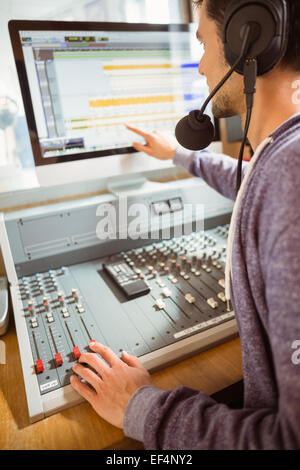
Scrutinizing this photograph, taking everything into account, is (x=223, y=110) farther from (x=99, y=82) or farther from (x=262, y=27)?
(x=99, y=82)

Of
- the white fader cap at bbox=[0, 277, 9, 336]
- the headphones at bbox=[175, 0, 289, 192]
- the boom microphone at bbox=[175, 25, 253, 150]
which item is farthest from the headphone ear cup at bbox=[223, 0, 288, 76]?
the white fader cap at bbox=[0, 277, 9, 336]

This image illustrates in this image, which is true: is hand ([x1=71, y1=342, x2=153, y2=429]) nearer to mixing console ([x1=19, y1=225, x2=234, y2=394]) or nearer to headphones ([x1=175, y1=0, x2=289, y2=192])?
mixing console ([x1=19, y1=225, x2=234, y2=394])

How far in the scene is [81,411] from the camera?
552mm

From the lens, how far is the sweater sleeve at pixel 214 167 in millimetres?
990

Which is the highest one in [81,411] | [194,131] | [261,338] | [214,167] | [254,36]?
[254,36]

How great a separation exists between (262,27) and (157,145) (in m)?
0.55

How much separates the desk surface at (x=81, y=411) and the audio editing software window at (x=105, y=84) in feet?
1.99

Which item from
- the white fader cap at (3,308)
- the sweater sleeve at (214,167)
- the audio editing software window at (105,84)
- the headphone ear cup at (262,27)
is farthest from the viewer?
the sweater sleeve at (214,167)

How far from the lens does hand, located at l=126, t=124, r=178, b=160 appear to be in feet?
3.30

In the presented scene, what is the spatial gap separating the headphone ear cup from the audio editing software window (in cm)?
48

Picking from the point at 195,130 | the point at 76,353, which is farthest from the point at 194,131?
the point at 76,353

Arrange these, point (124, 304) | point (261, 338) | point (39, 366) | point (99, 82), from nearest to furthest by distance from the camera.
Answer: point (261, 338)
point (39, 366)
point (124, 304)
point (99, 82)

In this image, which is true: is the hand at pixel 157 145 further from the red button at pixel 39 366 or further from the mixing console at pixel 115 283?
the red button at pixel 39 366

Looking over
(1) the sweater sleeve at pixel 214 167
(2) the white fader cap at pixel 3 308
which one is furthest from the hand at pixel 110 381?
(1) the sweater sleeve at pixel 214 167
